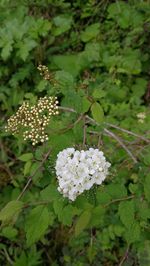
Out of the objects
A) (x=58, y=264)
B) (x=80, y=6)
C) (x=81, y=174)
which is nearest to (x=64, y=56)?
(x=80, y=6)

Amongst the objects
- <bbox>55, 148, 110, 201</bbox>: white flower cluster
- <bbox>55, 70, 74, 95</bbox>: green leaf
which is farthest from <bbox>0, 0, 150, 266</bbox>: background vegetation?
<bbox>55, 148, 110, 201</bbox>: white flower cluster

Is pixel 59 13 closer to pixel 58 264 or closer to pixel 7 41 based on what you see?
pixel 7 41

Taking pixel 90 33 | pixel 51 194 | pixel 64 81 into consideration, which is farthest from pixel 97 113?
pixel 90 33

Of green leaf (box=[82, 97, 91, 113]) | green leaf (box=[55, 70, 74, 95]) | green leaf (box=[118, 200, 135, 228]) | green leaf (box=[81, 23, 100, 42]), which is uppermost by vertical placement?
green leaf (box=[81, 23, 100, 42])

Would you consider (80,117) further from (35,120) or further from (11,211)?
(11,211)

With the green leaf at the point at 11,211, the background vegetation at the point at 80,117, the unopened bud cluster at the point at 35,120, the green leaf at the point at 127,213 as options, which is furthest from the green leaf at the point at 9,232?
the green leaf at the point at 127,213

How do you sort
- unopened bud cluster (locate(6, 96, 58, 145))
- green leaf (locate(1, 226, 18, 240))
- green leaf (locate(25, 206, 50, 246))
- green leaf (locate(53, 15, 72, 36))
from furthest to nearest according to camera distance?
1. green leaf (locate(53, 15, 72, 36))
2. green leaf (locate(1, 226, 18, 240))
3. unopened bud cluster (locate(6, 96, 58, 145))
4. green leaf (locate(25, 206, 50, 246))

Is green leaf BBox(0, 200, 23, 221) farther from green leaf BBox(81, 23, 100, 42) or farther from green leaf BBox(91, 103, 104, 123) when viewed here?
green leaf BBox(81, 23, 100, 42)
